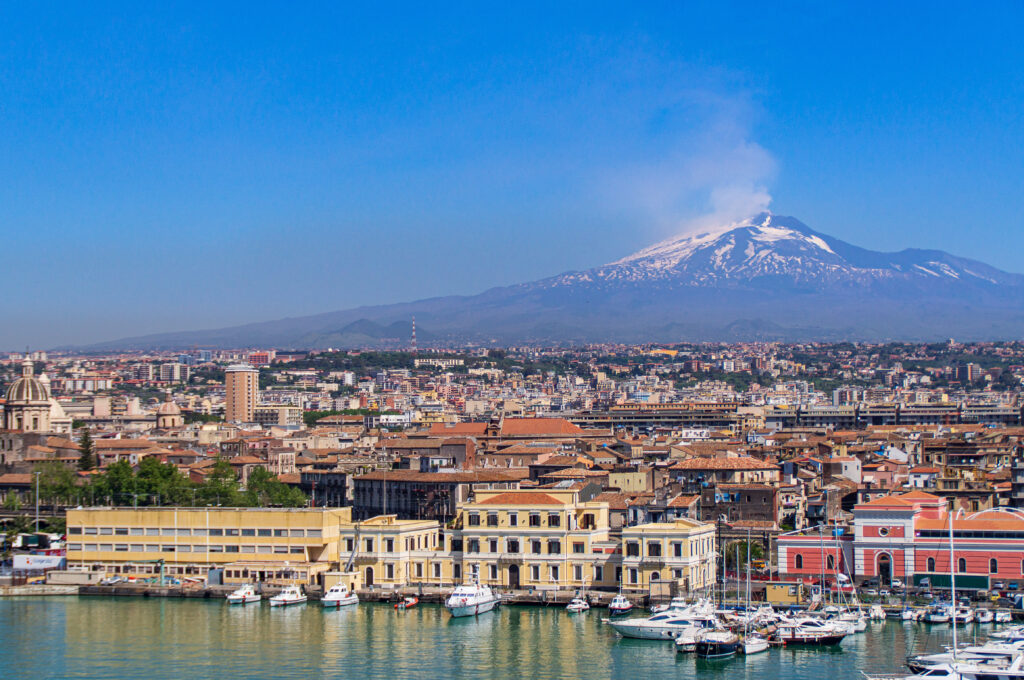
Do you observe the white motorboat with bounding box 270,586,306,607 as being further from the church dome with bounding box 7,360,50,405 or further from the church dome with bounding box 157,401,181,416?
the church dome with bounding box 157,401,181,416

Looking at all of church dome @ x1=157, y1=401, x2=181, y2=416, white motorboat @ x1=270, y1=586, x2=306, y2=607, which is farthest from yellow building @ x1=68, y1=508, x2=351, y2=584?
church dome @ x1=157, y1=401, x2=181, y2=416

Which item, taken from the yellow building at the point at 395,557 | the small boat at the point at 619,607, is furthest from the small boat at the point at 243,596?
the small boat at the point at 619,607

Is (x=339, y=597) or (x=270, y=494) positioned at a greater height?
(x=270, y=494)

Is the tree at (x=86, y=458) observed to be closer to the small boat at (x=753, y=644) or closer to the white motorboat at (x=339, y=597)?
the white motorboat at (x=339, y=597)

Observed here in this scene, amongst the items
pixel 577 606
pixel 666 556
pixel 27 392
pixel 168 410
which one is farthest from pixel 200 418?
pixel 577 606

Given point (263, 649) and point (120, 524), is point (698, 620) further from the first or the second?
point (120, 524)

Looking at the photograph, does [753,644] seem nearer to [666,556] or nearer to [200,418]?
[666,556]

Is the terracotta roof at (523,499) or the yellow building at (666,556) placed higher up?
the terracotta roof at (523,499)

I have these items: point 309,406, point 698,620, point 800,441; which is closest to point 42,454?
point 800,441
